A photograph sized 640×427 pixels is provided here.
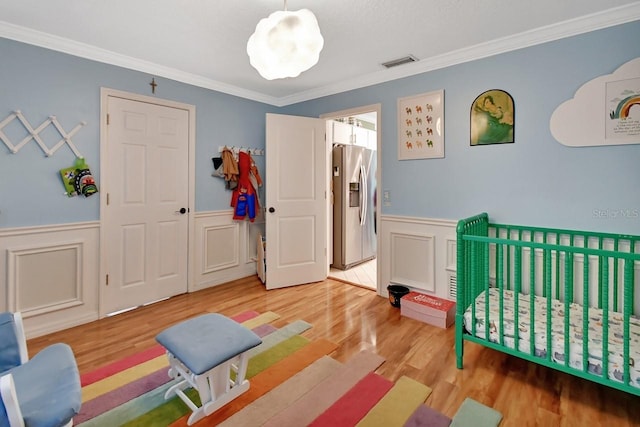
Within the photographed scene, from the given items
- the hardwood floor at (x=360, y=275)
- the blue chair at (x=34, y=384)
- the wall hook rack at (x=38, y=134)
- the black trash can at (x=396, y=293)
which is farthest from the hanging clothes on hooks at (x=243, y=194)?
the blue chair at (x=34, y=384)

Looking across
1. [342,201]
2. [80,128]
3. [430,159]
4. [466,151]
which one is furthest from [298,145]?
[80,128]

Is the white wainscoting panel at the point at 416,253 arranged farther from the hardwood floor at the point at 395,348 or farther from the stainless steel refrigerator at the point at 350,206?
the stainless steel refrigerator at the point at 350,206

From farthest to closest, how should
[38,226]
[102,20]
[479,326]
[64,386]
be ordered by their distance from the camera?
[38,226] < [102,20] < [479,326] < [64,386]

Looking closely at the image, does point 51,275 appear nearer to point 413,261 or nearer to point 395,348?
point 395,348

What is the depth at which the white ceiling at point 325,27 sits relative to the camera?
6.64ft

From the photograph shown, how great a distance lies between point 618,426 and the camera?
1.52 meters

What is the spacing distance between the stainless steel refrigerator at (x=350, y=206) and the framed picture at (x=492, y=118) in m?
1.94

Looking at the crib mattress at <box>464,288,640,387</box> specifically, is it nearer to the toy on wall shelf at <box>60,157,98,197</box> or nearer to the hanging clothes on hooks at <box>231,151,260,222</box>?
the hanging clothes on hooks at <box>231,151,260,222</box>

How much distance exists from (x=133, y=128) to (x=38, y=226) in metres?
1.13

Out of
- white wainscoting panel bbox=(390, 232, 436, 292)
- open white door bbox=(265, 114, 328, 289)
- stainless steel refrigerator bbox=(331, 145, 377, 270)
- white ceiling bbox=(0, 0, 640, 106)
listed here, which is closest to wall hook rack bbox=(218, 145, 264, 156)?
open white door bbox=(265, 114, 328, 289)

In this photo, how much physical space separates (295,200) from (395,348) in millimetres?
1971

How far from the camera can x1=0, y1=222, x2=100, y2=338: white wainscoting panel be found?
2.36m

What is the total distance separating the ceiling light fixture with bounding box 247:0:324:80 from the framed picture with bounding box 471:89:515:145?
1700 mm

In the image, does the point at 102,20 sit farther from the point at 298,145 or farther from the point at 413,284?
the point at 413,284
